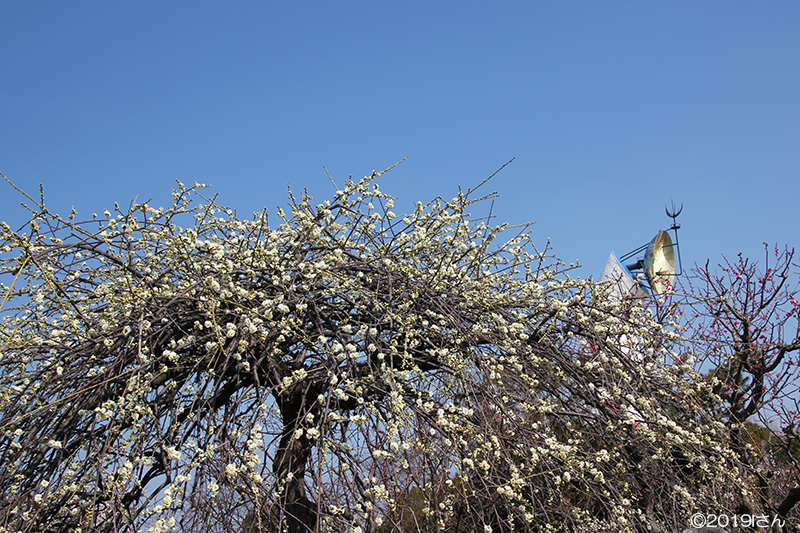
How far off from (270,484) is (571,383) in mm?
1600

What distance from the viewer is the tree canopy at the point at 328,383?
6.72ft

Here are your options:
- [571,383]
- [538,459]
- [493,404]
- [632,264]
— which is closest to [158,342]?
[493,404]

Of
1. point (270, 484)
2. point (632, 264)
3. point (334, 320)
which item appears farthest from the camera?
point (632, 264)

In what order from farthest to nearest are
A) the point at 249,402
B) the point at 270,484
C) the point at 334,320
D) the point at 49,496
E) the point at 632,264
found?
the point at 632,264
the point at 334,320
the point at 249,402
the point at 270,484
the point at 49,496

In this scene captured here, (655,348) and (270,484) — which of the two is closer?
(270,484)

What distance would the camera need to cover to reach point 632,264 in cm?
1021

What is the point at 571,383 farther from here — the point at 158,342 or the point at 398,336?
the point at 158,342

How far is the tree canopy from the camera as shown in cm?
205

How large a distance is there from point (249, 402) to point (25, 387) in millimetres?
944

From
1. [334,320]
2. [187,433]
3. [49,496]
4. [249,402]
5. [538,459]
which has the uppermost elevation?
[334,320]

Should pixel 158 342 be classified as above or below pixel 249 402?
above

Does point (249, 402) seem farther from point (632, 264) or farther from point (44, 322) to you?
point (632, 264)

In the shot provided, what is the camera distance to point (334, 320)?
9.02ft

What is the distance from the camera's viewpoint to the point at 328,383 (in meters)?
2.25
